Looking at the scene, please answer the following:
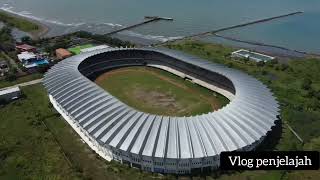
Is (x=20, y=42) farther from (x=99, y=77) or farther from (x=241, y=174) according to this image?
(x=241, y=174)

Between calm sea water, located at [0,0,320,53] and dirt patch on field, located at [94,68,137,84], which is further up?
calm sea water, located at [0,0,320,53]

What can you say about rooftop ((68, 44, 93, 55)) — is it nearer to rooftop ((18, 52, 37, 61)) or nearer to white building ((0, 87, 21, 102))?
rooftop ((18, 52, 37, 61))

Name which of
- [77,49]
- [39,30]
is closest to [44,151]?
[77,49]

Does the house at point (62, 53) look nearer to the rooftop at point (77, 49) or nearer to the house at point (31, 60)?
the rooftop at point (77, 49)

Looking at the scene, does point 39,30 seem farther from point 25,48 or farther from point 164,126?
point 164,126

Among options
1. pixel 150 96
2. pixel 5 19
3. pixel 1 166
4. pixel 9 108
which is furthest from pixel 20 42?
pixel 1 166

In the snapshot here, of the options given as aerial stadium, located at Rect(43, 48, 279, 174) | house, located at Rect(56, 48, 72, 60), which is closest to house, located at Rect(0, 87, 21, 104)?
aerial stadium, located at Rect(43, 48, 279, 174)
